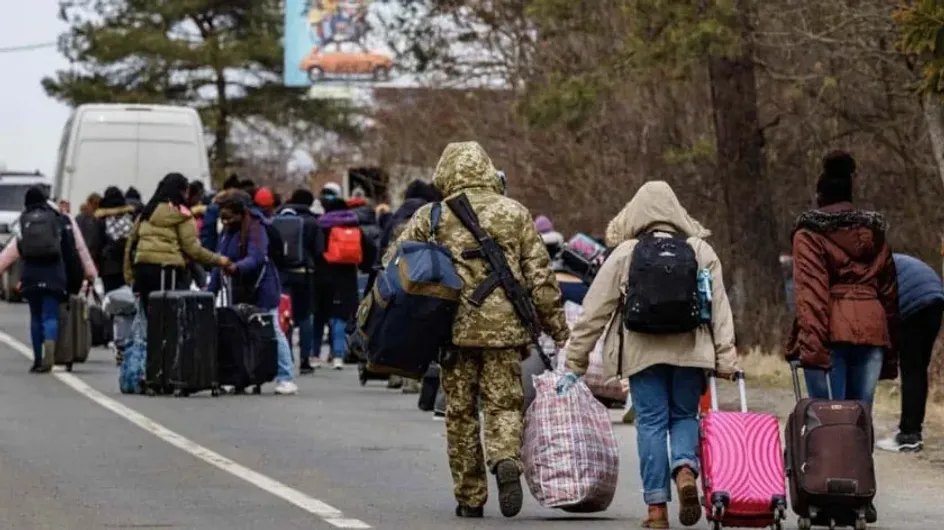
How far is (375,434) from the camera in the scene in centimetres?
1745

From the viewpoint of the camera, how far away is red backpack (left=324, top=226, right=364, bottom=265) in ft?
82.8

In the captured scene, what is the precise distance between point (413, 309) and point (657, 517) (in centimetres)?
151

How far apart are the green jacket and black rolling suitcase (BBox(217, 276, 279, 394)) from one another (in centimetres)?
50

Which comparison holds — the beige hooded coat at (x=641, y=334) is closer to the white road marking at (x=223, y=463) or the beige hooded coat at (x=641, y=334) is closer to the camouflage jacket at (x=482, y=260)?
the camouflage jacket at (x=482, y=260)

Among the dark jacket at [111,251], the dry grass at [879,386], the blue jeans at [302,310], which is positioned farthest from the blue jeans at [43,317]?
the dry grass at [879,386]

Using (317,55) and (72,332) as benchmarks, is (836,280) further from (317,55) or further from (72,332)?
(317,55)

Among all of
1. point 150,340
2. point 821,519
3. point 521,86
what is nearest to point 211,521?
point 821,519

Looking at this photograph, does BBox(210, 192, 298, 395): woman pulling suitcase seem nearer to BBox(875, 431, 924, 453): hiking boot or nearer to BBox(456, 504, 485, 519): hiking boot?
BBox(875, 431, 924, 453): hiking boot

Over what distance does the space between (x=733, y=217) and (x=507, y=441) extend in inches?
633

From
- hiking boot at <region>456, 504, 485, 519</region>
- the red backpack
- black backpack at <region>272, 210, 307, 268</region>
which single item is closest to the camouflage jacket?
hiking boot at <region>456, 504, 485, 519</region>

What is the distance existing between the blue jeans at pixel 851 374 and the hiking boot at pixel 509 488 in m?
1.85

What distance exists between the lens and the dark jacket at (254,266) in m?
20.6

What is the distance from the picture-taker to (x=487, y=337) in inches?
463

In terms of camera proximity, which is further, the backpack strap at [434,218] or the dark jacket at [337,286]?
the dark jacket at [337,286]
